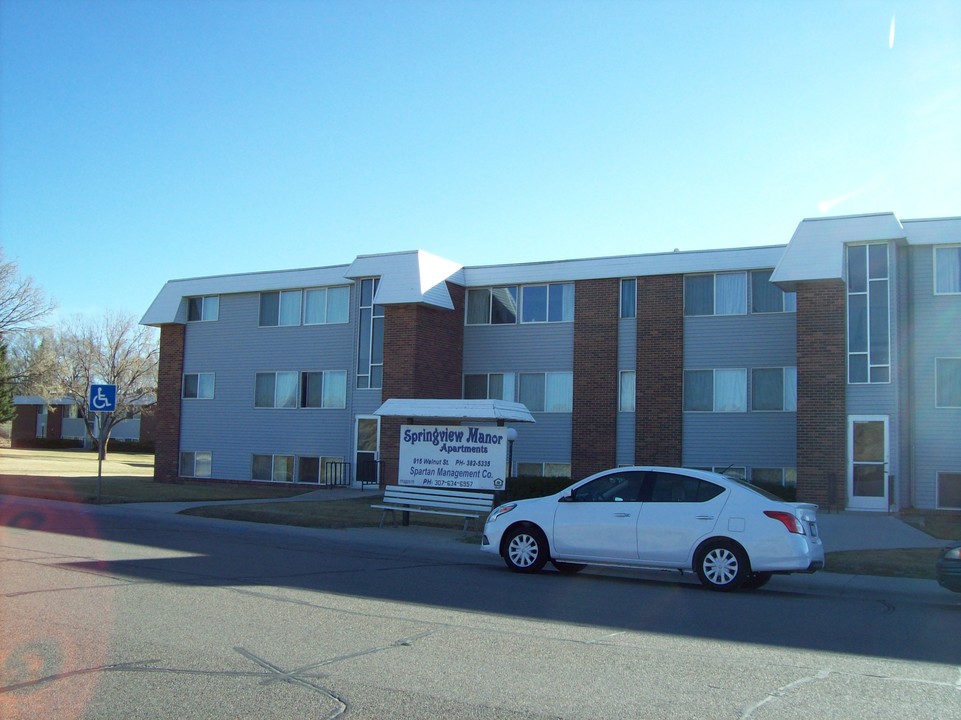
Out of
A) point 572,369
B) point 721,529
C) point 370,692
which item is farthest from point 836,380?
point 370,692

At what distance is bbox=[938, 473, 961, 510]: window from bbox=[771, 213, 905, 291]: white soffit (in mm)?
5925

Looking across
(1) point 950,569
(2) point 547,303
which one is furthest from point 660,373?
(1) point 950,569

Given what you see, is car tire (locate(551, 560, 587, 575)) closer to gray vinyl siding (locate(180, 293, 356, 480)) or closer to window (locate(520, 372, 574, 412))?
window (locate(520, 372, 574, 412))

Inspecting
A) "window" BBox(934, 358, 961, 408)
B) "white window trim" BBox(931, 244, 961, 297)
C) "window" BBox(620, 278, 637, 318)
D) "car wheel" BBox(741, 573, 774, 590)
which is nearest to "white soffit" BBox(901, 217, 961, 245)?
"white window trim" BBox(931, 244, 961, 297)

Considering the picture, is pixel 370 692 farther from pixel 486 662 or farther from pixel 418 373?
pixel 418 373

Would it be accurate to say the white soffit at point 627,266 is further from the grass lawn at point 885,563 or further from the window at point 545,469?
the grass lawn at point 885,563

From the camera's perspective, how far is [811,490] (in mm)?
23250

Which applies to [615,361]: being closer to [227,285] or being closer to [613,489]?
[227,285]

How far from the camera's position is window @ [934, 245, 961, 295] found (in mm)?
23844

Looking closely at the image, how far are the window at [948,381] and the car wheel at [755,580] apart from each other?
47.9ft

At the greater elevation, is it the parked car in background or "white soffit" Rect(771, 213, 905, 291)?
"white soffit" Rect(771, 213, 905, 291)

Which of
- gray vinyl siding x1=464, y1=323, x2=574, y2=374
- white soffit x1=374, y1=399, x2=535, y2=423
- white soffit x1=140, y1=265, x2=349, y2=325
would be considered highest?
white soffit x1=140, y1=265, x2=349, y2=325

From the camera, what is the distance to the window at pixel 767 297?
26.4 metres

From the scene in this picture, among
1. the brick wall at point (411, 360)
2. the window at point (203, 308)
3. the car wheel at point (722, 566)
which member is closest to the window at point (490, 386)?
the brick wall at point (411, 360)
